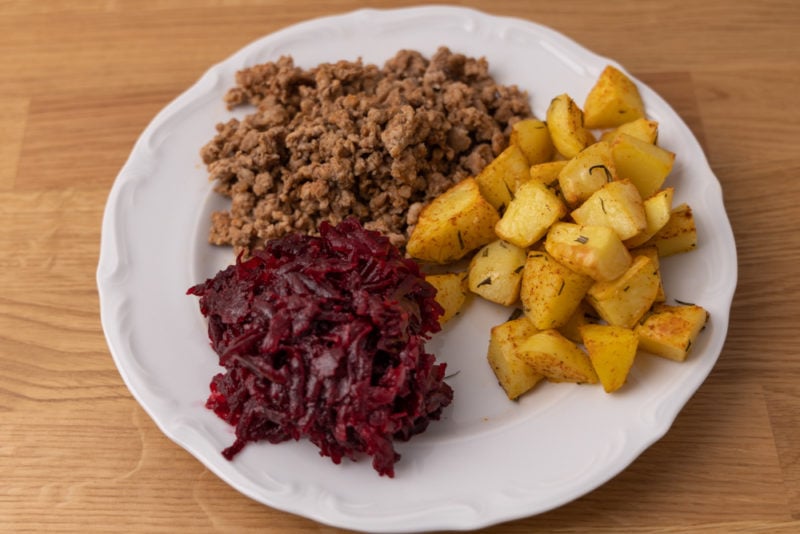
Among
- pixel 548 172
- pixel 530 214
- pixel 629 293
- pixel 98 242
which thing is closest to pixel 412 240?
pixel 530 214

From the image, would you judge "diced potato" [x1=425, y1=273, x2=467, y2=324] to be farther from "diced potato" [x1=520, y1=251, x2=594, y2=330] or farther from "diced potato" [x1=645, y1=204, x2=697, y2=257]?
"diced potato" [x1=645, y1=204, x2=697, y2=257]

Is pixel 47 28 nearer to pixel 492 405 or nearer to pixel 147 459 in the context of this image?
pixel 147 459

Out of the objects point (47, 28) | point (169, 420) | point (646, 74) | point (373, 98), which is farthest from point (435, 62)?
point (47, 28)

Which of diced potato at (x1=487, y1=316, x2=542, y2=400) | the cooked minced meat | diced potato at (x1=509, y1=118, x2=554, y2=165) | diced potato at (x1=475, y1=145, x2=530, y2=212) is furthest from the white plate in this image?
diced potato at (x1=475, y1=145, x2=530, y2=212)

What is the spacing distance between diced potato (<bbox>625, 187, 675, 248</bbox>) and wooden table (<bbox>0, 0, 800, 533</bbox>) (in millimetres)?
633

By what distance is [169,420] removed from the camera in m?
2.98

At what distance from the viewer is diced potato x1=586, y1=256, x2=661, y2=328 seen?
298 centimetres

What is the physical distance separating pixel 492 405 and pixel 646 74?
1990mm

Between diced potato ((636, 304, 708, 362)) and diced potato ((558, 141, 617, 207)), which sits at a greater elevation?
diced potato ((558, 141, 617, 207))

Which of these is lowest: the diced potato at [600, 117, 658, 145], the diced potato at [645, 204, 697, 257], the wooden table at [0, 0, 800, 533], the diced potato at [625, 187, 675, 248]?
the wooden table at [0, 0, 800, 533]

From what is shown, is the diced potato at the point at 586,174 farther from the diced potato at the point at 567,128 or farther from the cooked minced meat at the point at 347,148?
the cooked minced meat at the point at 347,148

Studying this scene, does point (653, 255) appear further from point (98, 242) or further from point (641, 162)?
point (98, 242)

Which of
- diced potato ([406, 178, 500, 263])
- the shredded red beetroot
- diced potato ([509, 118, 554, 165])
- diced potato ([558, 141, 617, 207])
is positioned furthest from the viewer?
diced potato ([509, 118, 554, 165])

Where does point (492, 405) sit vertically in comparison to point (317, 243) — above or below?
below
